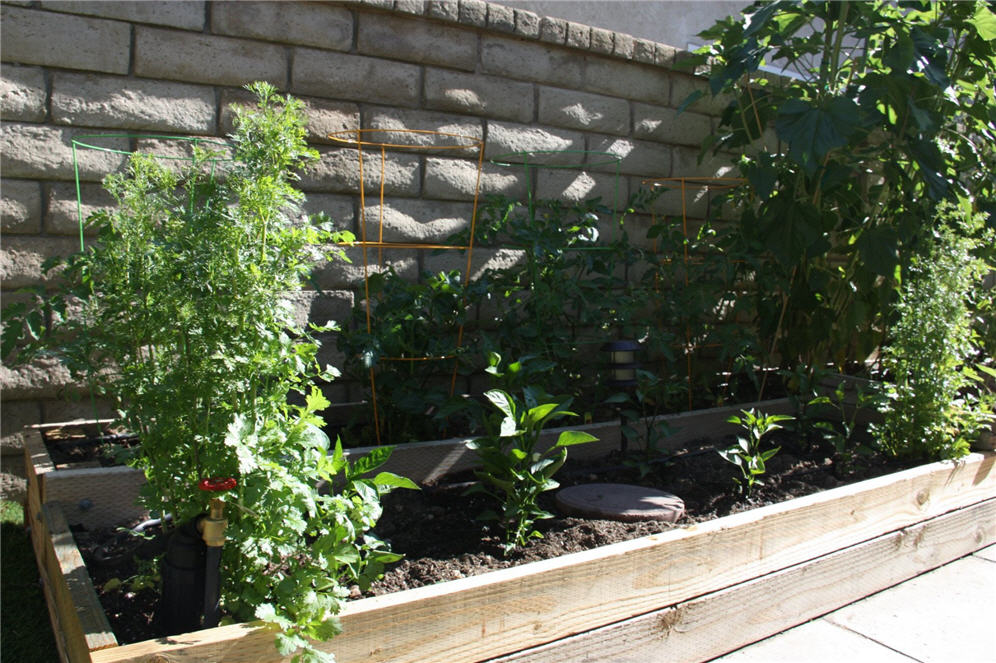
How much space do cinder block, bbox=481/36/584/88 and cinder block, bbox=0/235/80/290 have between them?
2.03m

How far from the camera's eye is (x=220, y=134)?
10.6 ft

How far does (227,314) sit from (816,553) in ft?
6.76

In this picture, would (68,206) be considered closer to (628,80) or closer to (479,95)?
(479,95)

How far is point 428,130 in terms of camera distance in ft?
12.2

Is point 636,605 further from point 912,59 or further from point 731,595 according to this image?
point 912,59

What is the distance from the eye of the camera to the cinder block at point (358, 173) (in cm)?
346

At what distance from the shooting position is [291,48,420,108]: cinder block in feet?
11.1

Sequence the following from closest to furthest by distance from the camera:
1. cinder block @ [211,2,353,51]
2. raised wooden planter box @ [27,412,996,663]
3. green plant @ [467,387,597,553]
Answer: raised wooden planter box @ [27,412,996,663] < green plant @ [467,387,597,553] < cinder block @ [211,2,353,51]

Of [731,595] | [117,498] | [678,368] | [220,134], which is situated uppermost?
[220,134]

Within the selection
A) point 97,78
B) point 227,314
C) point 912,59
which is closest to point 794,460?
point 912,59

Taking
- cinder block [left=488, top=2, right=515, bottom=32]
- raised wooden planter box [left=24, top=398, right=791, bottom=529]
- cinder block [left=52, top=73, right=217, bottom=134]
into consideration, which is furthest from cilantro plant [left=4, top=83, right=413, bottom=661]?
cinder block [left=488, top=2, right=515, bottom=32]

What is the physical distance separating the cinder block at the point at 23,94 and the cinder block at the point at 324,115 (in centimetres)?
66

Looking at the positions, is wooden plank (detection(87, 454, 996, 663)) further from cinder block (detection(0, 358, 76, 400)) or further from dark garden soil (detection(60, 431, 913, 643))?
cinder block (detection(0, 358, 76, 400))

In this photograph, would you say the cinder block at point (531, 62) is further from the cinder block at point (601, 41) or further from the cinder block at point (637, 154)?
the cinder block at point (637, 154)
